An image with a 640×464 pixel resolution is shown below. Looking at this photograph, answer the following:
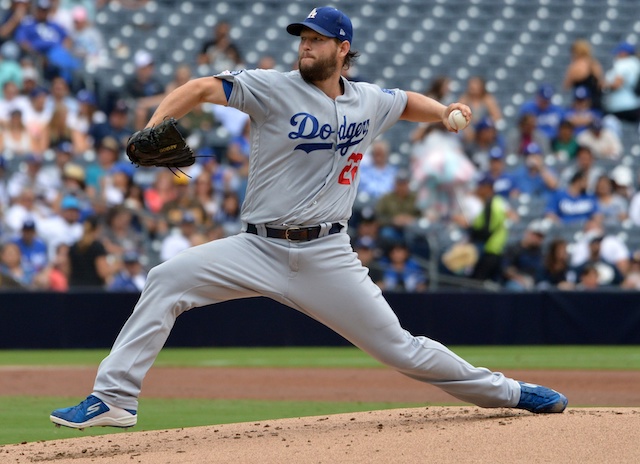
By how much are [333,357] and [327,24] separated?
702cm

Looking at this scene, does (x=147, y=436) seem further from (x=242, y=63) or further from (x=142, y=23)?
(x=142, y=23)

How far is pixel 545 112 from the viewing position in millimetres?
15070

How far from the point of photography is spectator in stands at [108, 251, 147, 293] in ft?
38.5

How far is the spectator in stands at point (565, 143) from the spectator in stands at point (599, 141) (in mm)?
137

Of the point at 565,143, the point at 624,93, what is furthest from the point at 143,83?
the point at 624,93

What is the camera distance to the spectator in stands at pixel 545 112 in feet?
48.9

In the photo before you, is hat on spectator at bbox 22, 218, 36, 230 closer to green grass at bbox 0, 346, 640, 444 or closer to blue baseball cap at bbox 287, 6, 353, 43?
green grass at bbox 0, 346, 640, 444

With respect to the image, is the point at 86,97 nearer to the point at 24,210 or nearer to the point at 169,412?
the point at 24,210

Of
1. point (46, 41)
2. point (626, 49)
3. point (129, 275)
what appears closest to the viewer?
point (129, 275)

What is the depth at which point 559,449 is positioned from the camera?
4.61m

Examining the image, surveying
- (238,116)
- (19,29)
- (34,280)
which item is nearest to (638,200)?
(238,116)

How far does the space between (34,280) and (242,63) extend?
515 centimetres

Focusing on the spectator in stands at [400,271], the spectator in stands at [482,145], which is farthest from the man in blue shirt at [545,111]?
the spectator in stands at [400,271]

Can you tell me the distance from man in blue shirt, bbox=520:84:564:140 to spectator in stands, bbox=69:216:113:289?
6.21m
